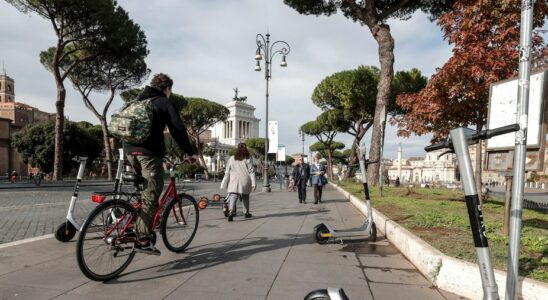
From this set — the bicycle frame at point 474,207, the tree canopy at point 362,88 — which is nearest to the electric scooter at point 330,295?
the bicycle frame at point 474,207

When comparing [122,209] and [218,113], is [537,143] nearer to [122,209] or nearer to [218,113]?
[122,209]

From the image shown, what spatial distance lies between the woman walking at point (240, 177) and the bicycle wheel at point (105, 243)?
12.4 feet

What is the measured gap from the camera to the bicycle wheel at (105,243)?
306 cm

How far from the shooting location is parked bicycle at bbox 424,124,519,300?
1.76 meters

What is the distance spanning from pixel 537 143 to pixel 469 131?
1.82 m

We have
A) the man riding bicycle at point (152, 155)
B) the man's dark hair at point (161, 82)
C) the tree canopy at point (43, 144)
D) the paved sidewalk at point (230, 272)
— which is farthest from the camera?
the tree canopy at point (43, 144)

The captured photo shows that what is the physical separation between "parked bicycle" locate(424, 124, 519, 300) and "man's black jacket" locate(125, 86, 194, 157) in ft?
8.86

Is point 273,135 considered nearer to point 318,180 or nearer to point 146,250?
point 318,180

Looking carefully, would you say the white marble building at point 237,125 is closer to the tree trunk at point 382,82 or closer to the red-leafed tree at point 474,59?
the tree trunk at point 382,82

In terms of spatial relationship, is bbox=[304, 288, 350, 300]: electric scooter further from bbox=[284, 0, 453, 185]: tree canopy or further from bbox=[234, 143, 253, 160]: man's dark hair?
bbox=[284, 0, 453, 185]: tree canopy

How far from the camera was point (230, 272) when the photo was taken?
3.56 meters

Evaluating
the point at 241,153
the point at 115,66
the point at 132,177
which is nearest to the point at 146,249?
the point at 132,177

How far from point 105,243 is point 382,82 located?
1380cm

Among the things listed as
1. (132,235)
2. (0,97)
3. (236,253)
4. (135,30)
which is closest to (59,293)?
(132,235)
